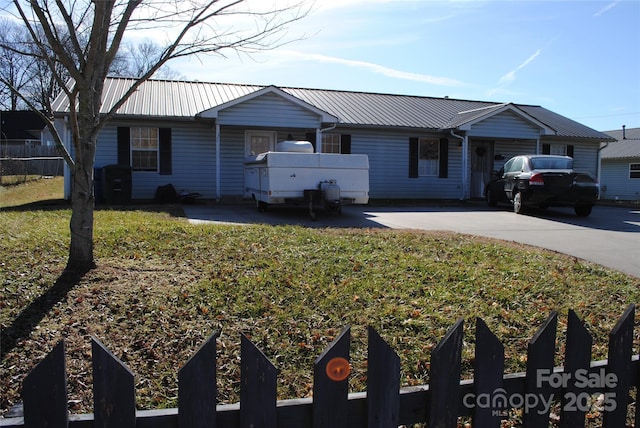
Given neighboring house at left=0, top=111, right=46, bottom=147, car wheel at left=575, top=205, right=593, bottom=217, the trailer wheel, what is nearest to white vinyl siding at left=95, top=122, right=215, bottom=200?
the trailer wheel

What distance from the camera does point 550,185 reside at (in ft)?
45.4

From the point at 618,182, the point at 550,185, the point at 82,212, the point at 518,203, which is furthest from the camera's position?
the point at 618,182

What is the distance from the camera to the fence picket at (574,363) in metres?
2.28

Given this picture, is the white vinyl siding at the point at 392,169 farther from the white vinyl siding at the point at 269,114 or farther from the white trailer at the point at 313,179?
the white trailer at the point at 313,179

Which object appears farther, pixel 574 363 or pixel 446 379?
pixel 574 363

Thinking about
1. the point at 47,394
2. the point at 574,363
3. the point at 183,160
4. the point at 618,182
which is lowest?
the point at 574,363

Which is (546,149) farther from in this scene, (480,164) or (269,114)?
(269,114)

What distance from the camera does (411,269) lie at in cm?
621

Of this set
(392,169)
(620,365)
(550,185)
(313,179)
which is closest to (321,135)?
(392,169)

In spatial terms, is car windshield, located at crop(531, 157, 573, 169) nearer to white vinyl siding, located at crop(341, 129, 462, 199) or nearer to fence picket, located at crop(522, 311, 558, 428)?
white vinyl siding, located at crop(341, 129, 462, 199)

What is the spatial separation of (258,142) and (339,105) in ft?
14.1

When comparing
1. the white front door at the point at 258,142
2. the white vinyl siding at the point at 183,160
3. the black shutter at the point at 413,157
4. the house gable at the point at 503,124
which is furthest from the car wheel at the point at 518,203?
the white vinyl siding at the point at 183,160

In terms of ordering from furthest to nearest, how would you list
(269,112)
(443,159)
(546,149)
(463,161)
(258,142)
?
(546,149) → (443,159) → (463,161) → (258,142) → (269,112)

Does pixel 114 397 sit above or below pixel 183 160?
below
